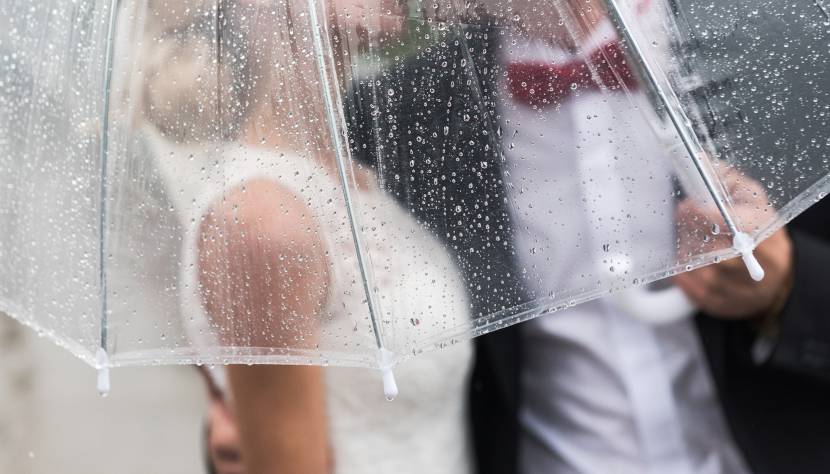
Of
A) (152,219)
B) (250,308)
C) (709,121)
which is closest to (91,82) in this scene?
(152,219)

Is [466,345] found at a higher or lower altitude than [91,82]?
lower

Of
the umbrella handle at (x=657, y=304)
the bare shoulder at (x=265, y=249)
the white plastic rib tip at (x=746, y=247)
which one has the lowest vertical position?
the umbrella handle at (x=657, y=304)

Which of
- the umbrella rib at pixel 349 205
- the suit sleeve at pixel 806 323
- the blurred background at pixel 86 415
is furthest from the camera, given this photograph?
the blurred background at pixel 86 415

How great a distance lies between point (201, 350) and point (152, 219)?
16 cm

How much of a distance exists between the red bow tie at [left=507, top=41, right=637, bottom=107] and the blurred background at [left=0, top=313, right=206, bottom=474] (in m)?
3.21

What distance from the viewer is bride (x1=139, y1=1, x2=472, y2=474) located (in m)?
1.01

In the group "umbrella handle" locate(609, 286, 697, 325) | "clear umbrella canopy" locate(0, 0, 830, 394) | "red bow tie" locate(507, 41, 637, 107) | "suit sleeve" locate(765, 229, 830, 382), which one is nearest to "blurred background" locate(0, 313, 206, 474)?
"umbrella handle" locate(609, 286, 697, 325)

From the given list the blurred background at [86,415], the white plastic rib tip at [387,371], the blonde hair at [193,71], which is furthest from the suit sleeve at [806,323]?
the blurred background at [86,415]

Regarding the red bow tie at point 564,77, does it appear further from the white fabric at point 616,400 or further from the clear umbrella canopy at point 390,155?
the white fabric at point 616,400

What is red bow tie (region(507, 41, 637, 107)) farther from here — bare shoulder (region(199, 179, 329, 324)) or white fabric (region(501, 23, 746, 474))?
white fabric (region(501, 23, 746, 474))

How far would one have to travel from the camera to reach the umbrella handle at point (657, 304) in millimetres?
1485

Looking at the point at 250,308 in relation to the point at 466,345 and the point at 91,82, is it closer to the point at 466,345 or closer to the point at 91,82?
the point at 91,82

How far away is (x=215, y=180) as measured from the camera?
102cm

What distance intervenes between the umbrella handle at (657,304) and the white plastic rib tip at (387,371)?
1.93 ft
